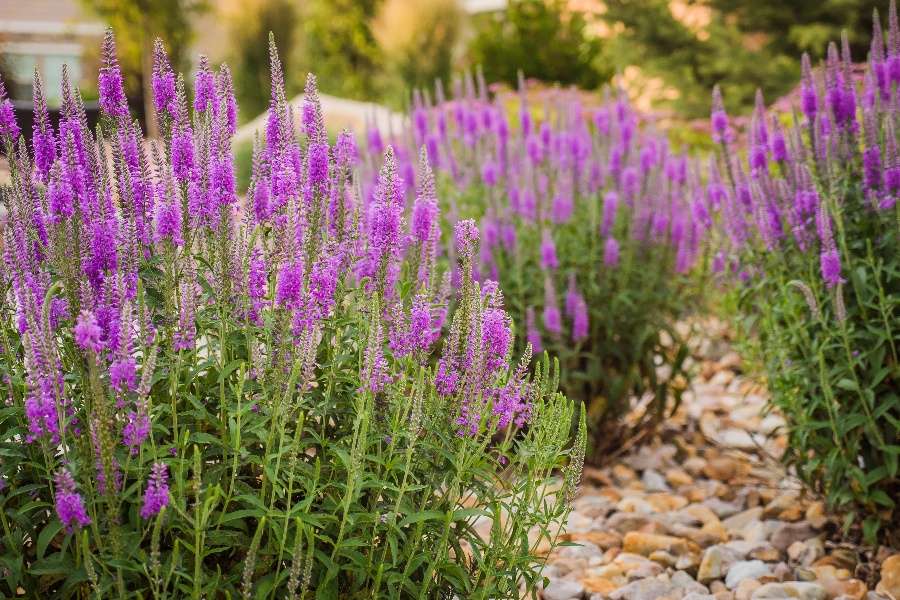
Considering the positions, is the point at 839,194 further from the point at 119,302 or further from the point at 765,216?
the point at 119,302

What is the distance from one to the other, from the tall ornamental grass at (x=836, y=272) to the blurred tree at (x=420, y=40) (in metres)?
16.2

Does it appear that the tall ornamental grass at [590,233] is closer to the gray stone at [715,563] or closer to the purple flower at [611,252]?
the purple flower at [611,252]

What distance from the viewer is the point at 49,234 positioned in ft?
6.80

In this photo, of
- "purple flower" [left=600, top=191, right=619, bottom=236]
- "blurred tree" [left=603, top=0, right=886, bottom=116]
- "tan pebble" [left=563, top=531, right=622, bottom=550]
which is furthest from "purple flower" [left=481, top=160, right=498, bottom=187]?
"blurred tree" [left=603, top=0, right=886, bottom=116]

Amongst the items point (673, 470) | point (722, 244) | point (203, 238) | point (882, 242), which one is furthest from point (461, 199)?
point (203, 238)

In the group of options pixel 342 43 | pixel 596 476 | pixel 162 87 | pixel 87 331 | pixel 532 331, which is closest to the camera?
pixel 87 331

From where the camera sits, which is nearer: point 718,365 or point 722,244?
point 722,244

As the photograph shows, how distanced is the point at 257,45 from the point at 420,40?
4146 mm

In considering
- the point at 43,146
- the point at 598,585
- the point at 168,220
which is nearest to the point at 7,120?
the point at 43,146

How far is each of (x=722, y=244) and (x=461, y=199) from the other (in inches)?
51.5

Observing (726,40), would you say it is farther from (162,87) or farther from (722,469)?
(162,87)

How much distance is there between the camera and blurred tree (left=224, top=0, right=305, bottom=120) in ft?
68.5

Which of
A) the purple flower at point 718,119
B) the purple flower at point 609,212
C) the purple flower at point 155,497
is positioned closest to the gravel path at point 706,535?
the purple flower at point 609,212

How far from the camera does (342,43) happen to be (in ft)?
79.0
